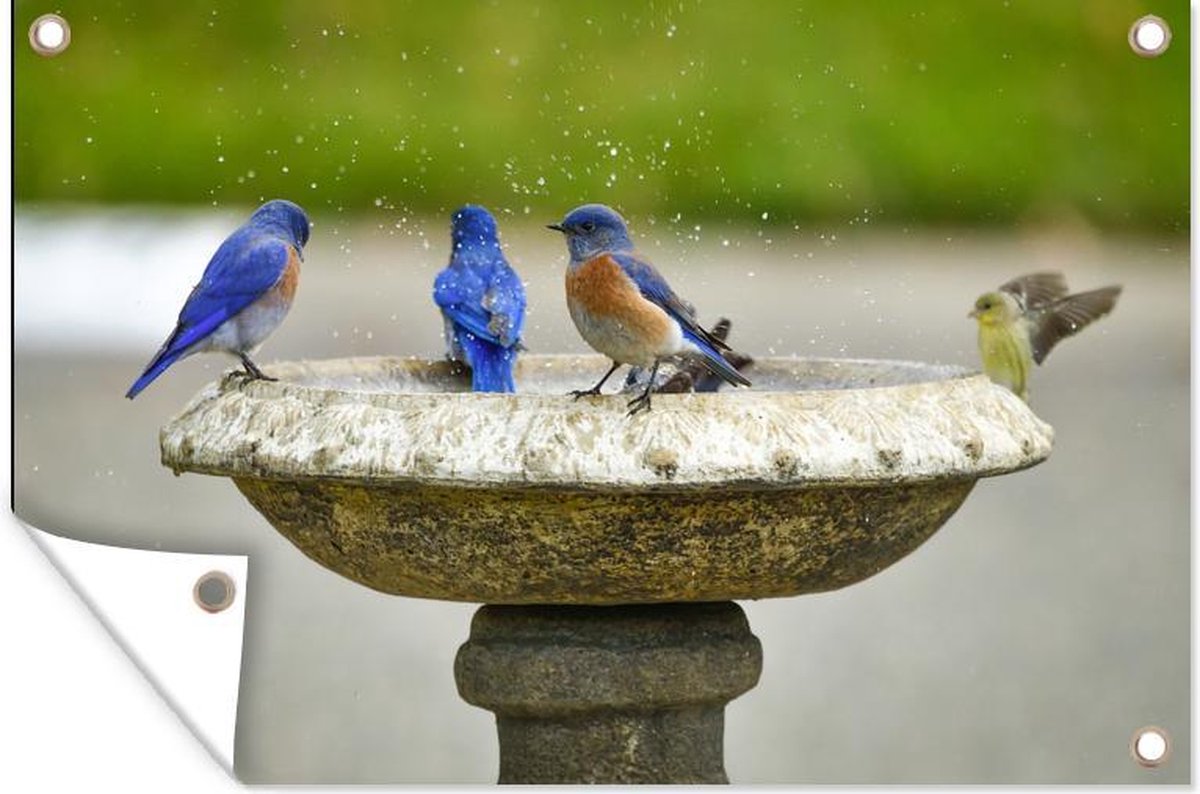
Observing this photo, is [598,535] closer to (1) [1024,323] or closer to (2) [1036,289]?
(1) [1024,323]

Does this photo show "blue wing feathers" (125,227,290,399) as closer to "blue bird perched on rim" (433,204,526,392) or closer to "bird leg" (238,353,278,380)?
"bird leg" (238,353,278,380)

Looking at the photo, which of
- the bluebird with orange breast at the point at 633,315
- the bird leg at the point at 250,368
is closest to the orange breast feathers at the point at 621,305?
the bluebird with orange breast at the point at 633,315

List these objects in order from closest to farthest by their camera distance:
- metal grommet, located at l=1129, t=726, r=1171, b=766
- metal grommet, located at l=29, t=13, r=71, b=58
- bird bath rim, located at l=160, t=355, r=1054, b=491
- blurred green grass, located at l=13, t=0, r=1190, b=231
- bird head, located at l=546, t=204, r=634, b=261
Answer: bird bath rim, located at l=160, t=355, r=1054, b=491
bird head, located at l=546, t=204, r=634, b=261
metal grommet, located at l=29, t=13, r=71, b=58
metal grommet, located at l=1129, t=726, r=1171, b=766
blurred green grass, located at l=13, t=0, r=1190, b=231

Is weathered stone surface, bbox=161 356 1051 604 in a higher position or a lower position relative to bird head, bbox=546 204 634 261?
lower

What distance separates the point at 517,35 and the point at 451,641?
49.3 inches

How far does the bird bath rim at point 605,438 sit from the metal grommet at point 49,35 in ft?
2.18

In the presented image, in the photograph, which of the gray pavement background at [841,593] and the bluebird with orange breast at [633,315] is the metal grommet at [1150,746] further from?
the bluebird with orange breast at [633,315]

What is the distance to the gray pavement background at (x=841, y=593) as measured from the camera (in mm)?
2709

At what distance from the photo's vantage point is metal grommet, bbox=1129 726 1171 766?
2650 mm

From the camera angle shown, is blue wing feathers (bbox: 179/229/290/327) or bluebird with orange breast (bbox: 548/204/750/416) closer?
bluebird with orange breast (bbox: 548/204/750/416)

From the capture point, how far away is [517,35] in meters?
3.33

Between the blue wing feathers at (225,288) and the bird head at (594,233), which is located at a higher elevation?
the bird head at (594,233)

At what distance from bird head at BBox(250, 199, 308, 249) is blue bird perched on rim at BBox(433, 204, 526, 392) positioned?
1.04 ft

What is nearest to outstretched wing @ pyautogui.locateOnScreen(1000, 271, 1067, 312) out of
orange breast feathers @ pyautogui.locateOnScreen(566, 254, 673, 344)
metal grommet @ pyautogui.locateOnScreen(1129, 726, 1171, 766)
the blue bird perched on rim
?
metal grommet @ pyautogui.locateOnScreen(1129, 726, 1171, 766)
